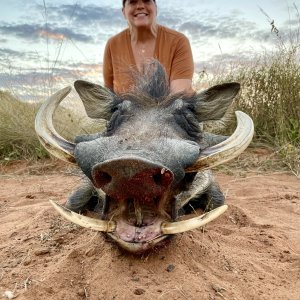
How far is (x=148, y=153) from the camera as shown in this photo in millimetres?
2041

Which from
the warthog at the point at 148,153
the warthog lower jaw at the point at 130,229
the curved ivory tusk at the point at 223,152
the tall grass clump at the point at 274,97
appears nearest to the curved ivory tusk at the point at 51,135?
the warthog at the point at 148,153

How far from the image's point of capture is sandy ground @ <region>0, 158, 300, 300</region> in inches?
87.2

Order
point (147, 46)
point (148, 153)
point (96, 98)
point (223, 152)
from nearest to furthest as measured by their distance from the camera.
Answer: point (148, 153), point (223, 152), point (96, 98), point (147, 46)

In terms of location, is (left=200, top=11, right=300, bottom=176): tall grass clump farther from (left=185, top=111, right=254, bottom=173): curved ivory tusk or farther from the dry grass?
(left=185, top=111, right=254, bottom=173): curved ivory tusk

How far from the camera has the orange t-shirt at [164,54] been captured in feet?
16.2

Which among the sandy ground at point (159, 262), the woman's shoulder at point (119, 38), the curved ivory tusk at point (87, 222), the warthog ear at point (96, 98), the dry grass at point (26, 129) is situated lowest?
the dry grass at point (26, 129)

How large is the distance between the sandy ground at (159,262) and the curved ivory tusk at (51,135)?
1.63 ft

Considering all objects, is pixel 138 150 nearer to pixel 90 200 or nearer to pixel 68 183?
pixel 90 200

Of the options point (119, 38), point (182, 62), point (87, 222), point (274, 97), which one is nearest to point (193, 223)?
point (87, 222)

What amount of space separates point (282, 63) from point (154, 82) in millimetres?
4576

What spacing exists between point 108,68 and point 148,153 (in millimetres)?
3422

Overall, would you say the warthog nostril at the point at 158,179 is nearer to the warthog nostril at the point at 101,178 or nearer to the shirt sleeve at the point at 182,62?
the warthog nostril at the point at 101,178

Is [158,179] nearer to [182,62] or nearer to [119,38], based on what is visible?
[182,62]

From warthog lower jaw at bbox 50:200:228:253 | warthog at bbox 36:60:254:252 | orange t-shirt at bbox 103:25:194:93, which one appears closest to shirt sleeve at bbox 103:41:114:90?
orange t-shirt at bbox 103:25:194:93
